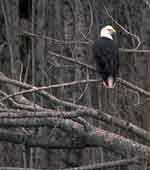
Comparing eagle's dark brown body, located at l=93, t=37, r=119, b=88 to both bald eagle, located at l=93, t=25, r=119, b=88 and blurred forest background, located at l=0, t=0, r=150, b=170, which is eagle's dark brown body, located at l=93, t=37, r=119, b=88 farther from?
blurred forest background, located at l=0, t=0, r=150, b=170

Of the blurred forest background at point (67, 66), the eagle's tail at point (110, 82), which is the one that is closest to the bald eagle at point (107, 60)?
the eagle's tail at point (110, 82)

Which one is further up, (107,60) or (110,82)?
(107,60)

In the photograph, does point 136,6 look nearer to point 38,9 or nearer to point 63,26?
point 63,26

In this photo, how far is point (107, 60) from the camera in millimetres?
4539

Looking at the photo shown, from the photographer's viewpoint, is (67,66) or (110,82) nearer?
(110,82)

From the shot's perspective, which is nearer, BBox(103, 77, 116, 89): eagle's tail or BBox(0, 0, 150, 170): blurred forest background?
BBox(103, 77, 116, 89): eagle's tail

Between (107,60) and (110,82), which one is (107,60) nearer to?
(107,60)

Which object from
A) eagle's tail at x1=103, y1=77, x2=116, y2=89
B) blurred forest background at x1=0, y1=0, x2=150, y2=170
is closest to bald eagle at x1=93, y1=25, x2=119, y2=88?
eagle's tail at x1=103, y1=77, x2=116, y2=89

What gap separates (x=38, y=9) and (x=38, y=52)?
0.35m

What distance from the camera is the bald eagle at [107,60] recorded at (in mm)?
4434

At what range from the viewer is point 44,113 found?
3.38 m

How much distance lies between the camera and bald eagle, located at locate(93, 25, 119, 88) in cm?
443

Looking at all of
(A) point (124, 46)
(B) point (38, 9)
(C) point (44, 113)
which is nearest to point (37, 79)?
(B) point (38, 9)

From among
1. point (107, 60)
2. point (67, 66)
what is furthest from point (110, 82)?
point (67, 66)
